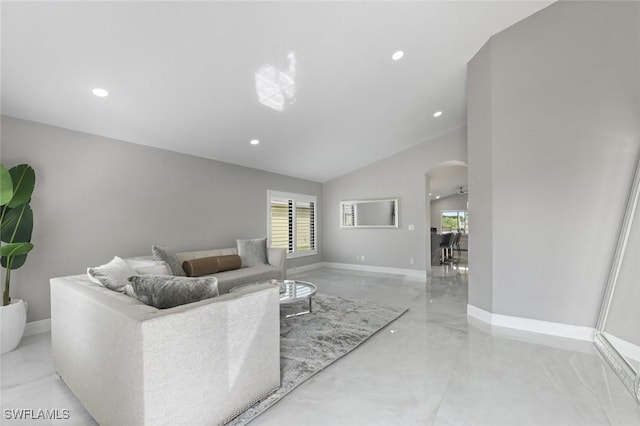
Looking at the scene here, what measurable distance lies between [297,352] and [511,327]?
252 cm

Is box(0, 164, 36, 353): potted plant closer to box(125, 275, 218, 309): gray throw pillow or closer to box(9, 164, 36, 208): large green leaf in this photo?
box(9, 164, 36, 208): large green leaf

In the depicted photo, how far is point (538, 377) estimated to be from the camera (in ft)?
7.18

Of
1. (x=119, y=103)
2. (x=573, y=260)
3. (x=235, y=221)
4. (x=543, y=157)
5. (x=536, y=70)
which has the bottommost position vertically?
(x=573, y=260)

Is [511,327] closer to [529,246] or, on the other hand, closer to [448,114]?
[529,246]

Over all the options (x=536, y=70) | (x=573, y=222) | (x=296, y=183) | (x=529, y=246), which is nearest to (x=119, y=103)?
(x=296, y=183)

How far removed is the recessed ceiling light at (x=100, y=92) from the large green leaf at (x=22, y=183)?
1065mm

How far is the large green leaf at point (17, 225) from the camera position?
2797 millimetres

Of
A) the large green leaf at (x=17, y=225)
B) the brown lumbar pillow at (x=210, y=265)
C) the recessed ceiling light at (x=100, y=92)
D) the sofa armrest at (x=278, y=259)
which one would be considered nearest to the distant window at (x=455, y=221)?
the sofa armrest at (x=278, y=259)

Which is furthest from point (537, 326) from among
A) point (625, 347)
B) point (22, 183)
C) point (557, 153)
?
point (22, 183)

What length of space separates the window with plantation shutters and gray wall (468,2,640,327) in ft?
13.4

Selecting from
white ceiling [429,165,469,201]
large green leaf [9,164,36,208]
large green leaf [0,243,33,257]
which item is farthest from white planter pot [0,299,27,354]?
white ceiling [429,165,469,201]

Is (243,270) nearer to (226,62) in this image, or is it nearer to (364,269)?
(226,62)

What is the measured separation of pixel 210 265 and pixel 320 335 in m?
2.10

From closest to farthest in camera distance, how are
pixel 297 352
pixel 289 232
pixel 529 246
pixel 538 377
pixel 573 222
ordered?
pixel 538 377, pixel 297 352, pixel 573 222, pixel 529 246, pixel 289 232
